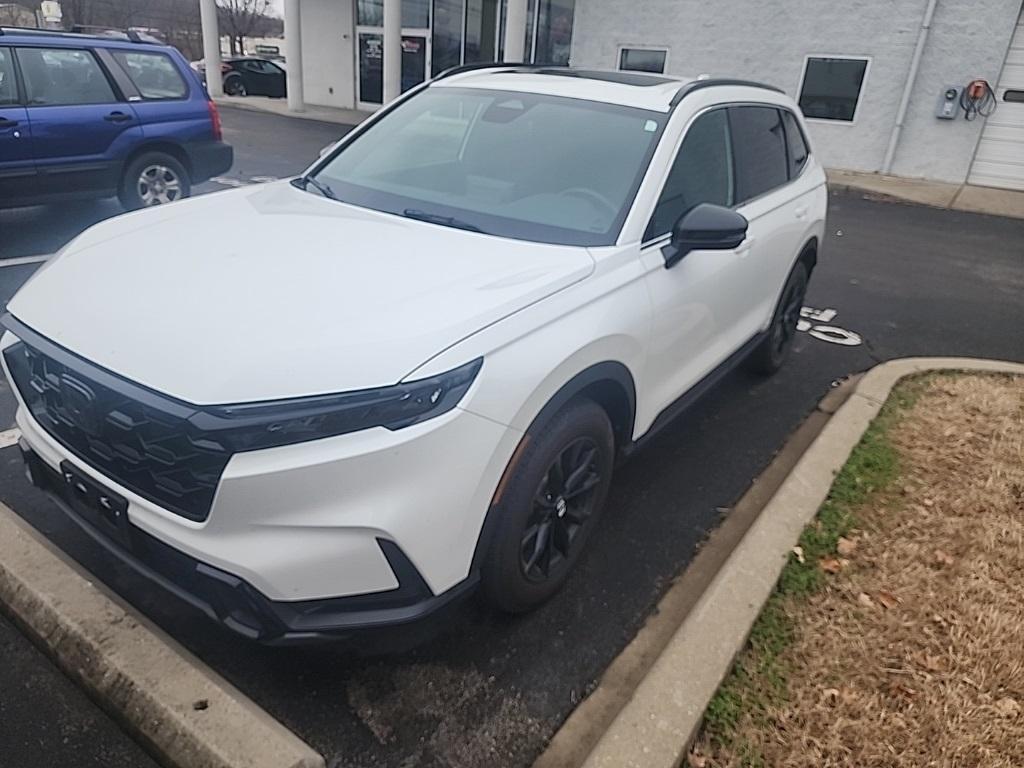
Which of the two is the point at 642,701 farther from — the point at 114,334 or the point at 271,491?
the point at 114,334

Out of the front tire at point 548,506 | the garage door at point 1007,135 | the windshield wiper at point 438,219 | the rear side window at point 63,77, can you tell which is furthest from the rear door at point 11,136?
the garage door at point 1007,135

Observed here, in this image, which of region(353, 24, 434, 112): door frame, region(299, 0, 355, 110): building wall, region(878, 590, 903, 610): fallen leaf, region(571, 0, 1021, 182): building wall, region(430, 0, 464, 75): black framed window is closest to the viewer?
region(878, 590, 903, 610): fallen leaf

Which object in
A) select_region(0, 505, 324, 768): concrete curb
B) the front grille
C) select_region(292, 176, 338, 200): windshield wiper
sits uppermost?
select_region(292, 176, 338, 200): windshield wiper

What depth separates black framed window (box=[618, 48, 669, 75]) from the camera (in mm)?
16625

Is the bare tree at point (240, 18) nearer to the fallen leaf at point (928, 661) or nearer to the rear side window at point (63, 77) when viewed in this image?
the rear side window at point (63, 77)

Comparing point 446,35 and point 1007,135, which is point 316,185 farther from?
point 446,35

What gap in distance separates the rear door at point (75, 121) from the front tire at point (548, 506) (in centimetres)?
612

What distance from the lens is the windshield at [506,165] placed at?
3074 millimetres

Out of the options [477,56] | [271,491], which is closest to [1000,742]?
[271,491]

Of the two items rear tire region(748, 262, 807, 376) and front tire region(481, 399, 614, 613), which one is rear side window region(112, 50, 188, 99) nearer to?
rear tire region(748, 262, 807, 376)

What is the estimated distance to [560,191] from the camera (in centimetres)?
320

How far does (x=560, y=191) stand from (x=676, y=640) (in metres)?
1.78

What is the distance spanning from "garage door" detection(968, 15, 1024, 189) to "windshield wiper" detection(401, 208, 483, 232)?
14.5 m

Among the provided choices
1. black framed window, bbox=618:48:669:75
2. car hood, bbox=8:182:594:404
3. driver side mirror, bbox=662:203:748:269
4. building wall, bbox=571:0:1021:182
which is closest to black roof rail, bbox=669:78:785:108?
driver side mirror, bbox=662:203:748:269
